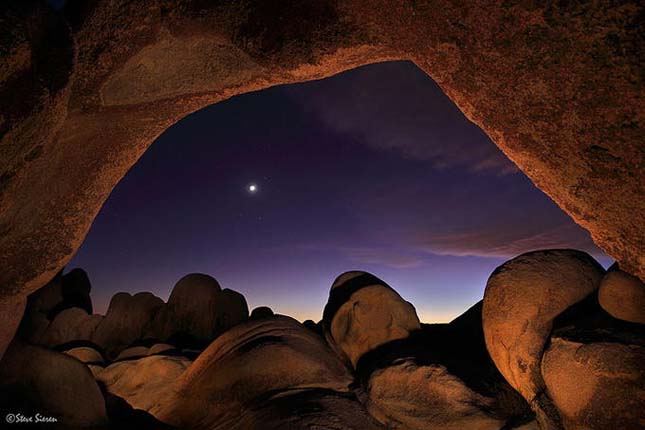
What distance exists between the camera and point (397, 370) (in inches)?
172

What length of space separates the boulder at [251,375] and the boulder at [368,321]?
1.19ft

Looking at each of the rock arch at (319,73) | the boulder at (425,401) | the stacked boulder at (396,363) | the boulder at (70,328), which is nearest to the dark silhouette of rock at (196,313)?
the boulder at (70,328)

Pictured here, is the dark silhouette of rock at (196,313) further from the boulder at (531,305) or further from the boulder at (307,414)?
the boulder at (531,305)

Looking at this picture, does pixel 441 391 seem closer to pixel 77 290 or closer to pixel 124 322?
pixel 124 322

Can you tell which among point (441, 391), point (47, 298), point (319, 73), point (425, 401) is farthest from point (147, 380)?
point (47, 298)

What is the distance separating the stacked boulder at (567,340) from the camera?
8.18 feet

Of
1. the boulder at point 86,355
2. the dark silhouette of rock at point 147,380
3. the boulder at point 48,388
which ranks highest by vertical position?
the boulder at point 48,388

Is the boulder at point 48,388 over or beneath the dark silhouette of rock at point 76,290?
over

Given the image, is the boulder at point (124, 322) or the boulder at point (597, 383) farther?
the boulder at point (124, 322)

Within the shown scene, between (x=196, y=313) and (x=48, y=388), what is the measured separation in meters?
7.05

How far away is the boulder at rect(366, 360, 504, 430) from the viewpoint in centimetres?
362

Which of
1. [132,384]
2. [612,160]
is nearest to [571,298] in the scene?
[612,160]

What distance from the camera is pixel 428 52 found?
2.32 m

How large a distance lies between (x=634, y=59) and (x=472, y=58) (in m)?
0.79
